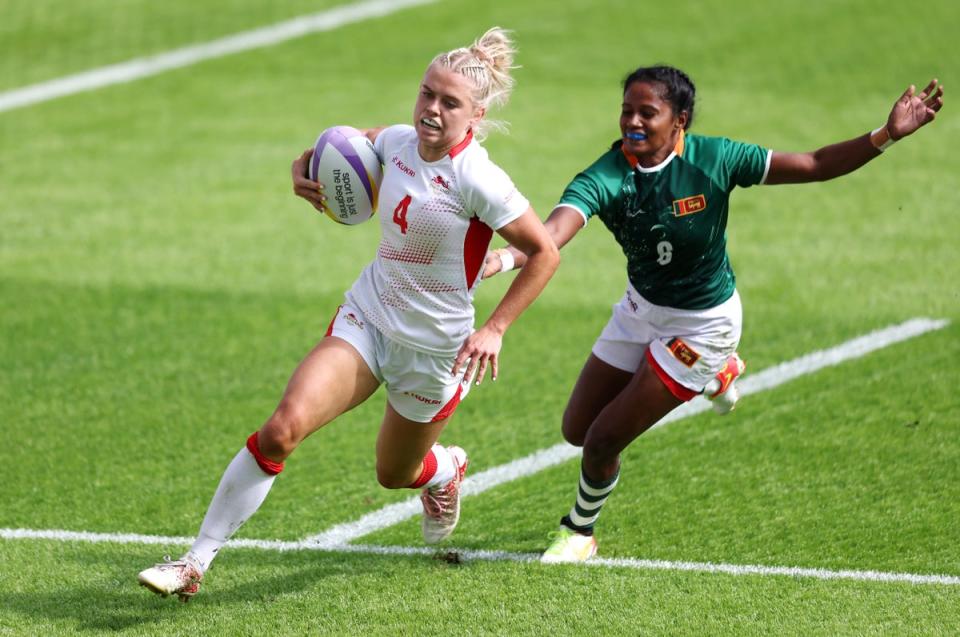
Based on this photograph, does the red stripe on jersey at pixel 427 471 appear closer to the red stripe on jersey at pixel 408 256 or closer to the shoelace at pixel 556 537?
the shoelace at pixel 556 537

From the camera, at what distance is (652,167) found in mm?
5977

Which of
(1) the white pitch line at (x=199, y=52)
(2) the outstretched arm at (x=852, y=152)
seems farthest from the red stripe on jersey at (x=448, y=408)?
(1) the white pitch line at (x=199, y=52)

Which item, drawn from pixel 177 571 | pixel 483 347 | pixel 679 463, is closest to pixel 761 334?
pixel 679 463

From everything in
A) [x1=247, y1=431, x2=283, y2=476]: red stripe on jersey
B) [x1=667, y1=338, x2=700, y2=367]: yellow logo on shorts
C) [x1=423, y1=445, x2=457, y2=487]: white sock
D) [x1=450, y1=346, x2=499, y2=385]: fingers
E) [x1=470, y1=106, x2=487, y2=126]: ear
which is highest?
[x1=470, y1=106, x2=487, y2=126]: ear

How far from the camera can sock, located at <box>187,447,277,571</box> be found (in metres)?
5.65

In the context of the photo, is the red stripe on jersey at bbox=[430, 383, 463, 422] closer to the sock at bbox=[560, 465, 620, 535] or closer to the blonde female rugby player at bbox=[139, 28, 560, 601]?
the blonde female rugby player at bbox=[139, 28, 560, 601]

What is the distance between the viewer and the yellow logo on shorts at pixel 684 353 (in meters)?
6.12

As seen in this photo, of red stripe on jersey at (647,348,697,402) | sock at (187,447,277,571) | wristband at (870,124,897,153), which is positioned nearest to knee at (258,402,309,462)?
sock at (187,447,277,571)

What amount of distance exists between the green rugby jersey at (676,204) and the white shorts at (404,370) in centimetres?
92

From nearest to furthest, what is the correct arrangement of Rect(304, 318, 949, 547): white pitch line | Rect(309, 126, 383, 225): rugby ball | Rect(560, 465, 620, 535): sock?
Rect(309, 126, 383, 225): rugby ball
Rect(560, 465, 620, 535): sock
Rect(304, 318, 949, 547): white pitch line

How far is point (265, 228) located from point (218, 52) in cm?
674

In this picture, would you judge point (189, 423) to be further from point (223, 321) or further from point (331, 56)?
point (331, 56)

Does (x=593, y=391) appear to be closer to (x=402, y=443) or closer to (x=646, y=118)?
(x=402, y=443)

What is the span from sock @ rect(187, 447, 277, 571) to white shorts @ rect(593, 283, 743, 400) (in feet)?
5.97
